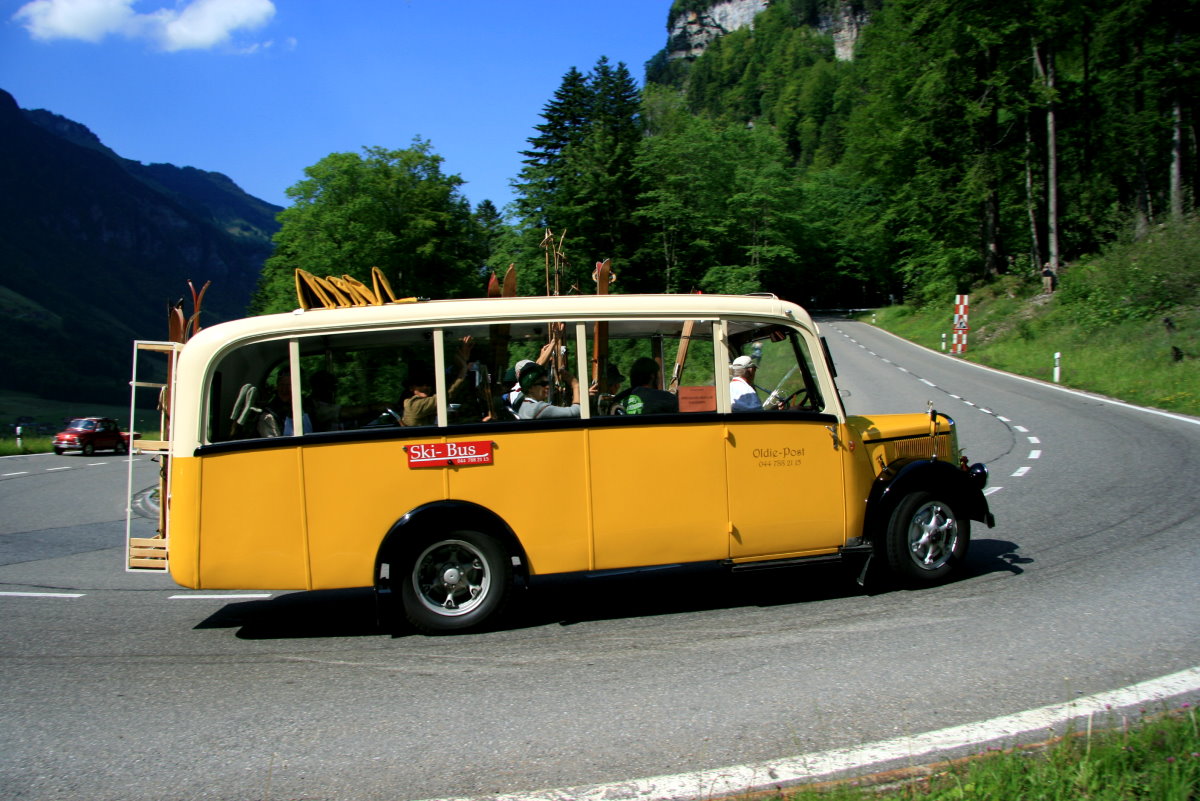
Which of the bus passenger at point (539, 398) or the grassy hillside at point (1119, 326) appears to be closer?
the bus passenger at point (539, 398)

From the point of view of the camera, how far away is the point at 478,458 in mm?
6172

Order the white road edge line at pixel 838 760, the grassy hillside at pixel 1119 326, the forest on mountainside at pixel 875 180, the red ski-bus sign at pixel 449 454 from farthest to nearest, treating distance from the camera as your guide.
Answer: the forest on mountainside at pixel 875 180 < the grassy hillside at pixel 1119 326 < the red ski-bus sign at pixel 449 454 < the white road edge line at pixel 838 760

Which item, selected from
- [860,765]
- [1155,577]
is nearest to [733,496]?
[860,765]

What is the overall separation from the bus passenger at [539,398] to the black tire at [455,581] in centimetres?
95

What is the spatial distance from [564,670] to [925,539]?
3228 mm

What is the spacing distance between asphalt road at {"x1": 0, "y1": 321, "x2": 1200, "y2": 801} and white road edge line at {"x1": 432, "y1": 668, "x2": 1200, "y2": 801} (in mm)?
96

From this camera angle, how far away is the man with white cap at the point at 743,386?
21.7 ft

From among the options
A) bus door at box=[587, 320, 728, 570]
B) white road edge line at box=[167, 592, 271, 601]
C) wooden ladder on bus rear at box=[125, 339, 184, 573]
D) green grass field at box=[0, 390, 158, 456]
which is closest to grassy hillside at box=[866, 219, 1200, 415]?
bus door at box=[587, 320, 728, 570]

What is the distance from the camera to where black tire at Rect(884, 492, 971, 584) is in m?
6.74

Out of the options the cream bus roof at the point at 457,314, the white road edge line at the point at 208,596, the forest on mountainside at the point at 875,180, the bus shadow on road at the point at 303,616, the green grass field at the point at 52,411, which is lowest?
the bus shadow on road at the point at 303,616

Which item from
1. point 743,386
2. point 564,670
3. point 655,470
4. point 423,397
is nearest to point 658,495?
point 655,470

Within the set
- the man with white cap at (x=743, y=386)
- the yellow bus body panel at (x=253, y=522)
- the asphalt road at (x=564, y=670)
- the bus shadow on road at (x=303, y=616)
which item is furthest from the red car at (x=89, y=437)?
the man with white cap at (x=743, y=386)

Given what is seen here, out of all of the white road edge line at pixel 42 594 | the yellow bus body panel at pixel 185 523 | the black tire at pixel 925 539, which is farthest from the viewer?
the white road edge line at pixel 42 594

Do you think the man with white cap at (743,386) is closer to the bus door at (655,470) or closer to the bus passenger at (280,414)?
the bus door at (655,470)
